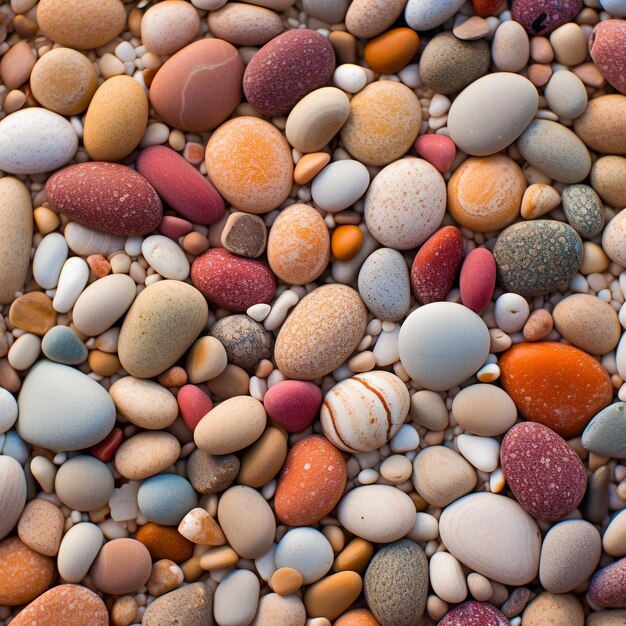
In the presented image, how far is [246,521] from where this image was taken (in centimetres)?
85

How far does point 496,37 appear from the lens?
2.90ft

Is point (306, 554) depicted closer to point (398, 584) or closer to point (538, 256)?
point (398, 584)

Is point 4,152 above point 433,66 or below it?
below

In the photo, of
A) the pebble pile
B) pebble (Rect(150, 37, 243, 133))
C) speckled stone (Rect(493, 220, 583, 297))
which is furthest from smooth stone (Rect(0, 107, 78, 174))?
speckled stone (Rect(493, 220, 583, 297))

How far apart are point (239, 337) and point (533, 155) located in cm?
43

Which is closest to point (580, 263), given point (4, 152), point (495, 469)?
point (495, 469)

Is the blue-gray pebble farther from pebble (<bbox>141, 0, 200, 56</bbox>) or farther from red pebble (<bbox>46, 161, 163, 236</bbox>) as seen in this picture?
pebble (<bbox>141, 0, 200, 56</bbox>)

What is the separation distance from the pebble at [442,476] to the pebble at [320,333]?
163mm

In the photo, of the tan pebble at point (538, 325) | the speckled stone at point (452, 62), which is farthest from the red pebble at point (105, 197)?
the tan pebble at point (538, 325)

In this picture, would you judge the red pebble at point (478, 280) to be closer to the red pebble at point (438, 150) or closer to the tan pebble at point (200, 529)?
the red pebble at point (438, 150)

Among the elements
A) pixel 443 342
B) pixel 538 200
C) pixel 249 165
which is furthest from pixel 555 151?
pixel 249 165

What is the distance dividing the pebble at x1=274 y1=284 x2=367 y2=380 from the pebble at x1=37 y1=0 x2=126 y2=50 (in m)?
0.43

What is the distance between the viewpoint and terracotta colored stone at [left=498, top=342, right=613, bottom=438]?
0.86 meters

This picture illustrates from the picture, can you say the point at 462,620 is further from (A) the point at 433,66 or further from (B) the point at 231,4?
(B) the point at 231,4
